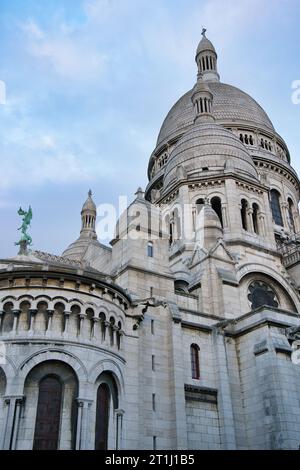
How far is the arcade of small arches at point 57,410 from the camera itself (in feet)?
68.2

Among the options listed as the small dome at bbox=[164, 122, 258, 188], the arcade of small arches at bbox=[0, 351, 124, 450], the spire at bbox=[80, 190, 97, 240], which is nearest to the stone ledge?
the arcade of small arches at bbox=[0, 351, 124, 450]

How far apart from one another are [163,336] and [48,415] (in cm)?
781

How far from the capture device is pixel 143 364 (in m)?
25.7

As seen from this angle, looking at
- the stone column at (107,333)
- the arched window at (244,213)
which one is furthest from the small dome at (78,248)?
the stone column at (107,333)

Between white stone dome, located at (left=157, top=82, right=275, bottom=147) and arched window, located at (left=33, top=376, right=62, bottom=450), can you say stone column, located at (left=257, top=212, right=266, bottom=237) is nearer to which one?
white stone dome, located at (left=157, top=82, right=275, bottom=147)

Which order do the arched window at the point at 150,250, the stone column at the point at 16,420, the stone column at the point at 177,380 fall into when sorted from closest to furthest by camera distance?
the stone column at the point at 16,420 < the stone column at the point at 177,380 < the arched window at the point at 150,250

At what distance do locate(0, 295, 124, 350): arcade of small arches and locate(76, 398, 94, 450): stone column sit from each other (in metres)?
2.78

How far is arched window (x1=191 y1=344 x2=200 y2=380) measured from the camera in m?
27.4

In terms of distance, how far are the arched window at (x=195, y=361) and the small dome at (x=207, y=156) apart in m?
16.5

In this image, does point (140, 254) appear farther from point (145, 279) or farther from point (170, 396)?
point (170, 396)

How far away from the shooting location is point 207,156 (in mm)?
42594

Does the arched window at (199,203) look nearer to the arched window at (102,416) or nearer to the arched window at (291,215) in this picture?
the arched window at (291,215)

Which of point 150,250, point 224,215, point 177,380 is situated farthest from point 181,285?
point 177,380
